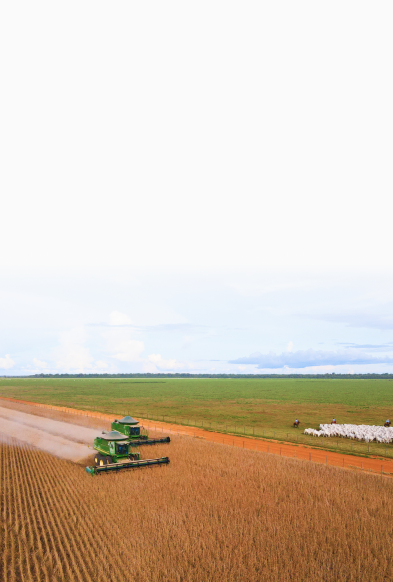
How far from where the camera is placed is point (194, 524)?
1678 centimetres

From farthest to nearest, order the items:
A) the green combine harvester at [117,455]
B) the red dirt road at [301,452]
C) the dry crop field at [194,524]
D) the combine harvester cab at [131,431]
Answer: the combine harvester cab at [131,431] → the red dirt road at [301,452] → the green combine harvester at [117,455] → the dry crop field at [194,524]

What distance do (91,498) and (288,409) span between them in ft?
199

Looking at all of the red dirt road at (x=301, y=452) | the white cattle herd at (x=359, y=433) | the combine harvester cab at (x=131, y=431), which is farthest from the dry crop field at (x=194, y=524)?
the white cattle herd at (x=359, y=433)

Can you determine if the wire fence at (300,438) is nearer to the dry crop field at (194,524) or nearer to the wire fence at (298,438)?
the wire fence at (298,438)

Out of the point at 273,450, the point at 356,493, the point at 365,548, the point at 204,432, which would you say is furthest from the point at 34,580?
the point at 204,432

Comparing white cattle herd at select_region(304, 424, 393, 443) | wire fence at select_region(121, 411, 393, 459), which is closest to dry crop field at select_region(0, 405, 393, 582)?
wire fence at select_region(121, 411, 393, 459)

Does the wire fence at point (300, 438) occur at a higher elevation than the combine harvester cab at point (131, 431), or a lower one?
lower

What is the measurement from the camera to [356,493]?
22.0 metres

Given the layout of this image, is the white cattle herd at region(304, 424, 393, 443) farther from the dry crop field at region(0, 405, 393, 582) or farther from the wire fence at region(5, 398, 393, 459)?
the dry crop field at region(0, 405, 393, 582)

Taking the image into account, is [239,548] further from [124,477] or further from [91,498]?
[124,477]

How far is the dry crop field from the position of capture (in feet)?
43.3

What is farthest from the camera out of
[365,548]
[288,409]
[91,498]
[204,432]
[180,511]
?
[288,409]

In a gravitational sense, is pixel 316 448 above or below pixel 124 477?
below

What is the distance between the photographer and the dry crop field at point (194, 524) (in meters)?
13.2
